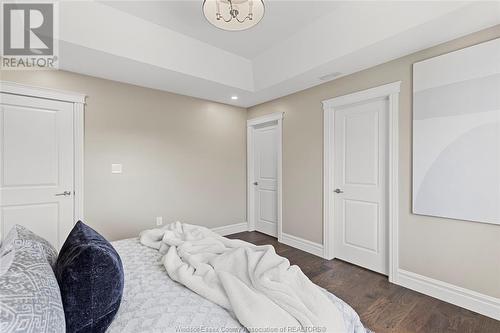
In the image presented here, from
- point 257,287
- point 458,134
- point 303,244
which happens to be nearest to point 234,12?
point 257,287

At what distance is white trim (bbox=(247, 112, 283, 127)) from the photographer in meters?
3.92

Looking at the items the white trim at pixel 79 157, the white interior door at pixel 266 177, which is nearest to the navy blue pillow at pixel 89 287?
the white trim at pixel 79 157

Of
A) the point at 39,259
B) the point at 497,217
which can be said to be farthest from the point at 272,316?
→ the point at 497,217

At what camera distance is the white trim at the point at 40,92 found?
8.29ft

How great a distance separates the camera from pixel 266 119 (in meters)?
4.15

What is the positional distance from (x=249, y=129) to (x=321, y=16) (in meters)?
2.30

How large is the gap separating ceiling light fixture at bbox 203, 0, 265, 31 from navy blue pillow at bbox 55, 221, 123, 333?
1.80 m

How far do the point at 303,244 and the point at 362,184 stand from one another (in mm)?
1276

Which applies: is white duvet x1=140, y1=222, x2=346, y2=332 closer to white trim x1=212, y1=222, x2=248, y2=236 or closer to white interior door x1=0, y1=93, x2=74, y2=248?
white interior door x1=0, y1=93, x2=74, y2=248

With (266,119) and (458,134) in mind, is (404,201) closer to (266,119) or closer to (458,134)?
(458,134)

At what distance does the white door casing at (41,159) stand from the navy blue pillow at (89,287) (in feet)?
7.17

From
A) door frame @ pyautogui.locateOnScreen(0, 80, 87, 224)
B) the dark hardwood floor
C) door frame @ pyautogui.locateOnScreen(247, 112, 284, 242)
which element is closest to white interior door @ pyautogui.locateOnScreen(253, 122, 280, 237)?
door frame @ pyautogui.locateOnScreen(247, 112, 284, 242)

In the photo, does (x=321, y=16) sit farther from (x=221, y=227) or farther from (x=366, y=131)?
(x=221, y=227)

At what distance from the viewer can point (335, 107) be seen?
10.4 feet
